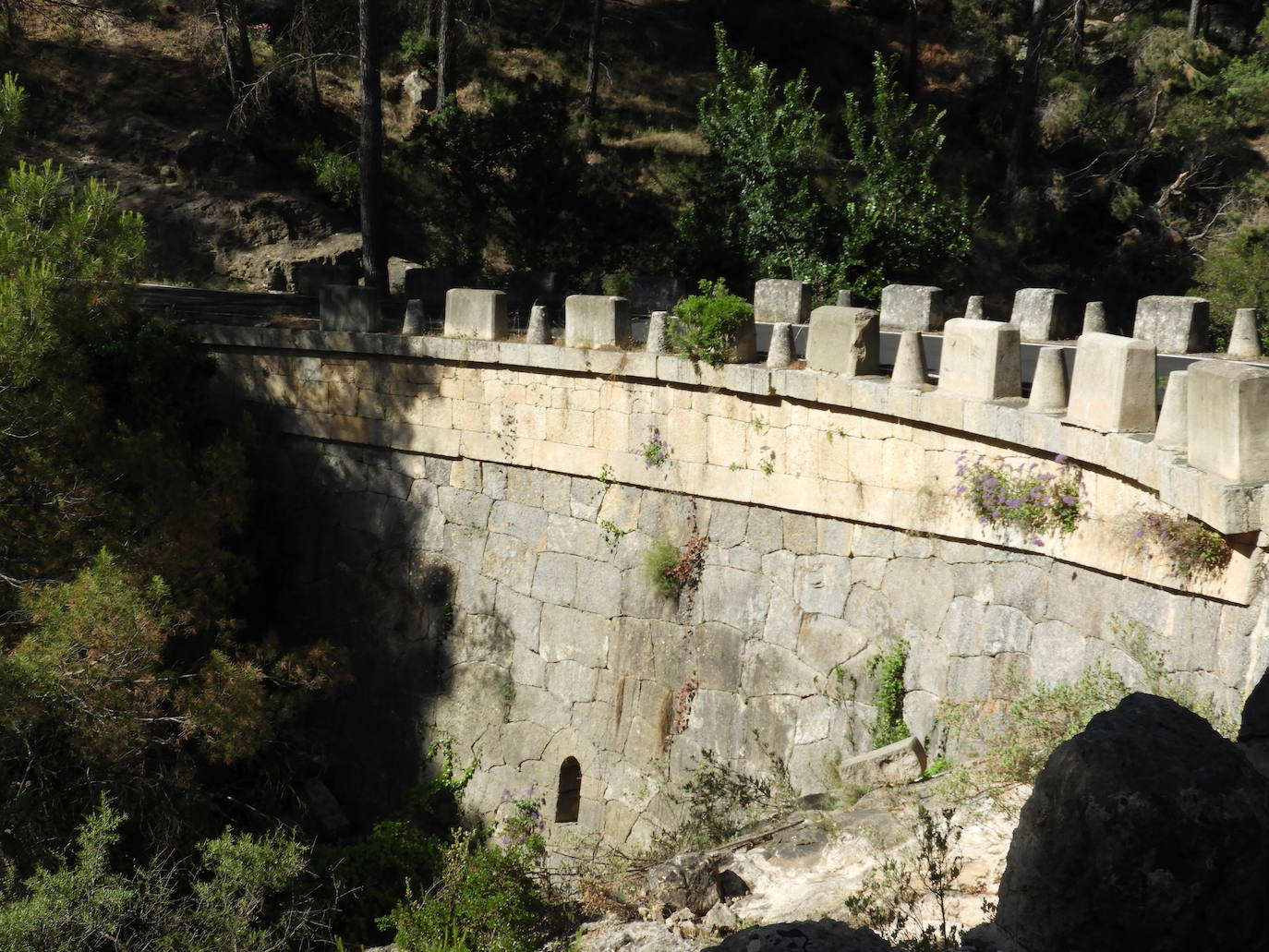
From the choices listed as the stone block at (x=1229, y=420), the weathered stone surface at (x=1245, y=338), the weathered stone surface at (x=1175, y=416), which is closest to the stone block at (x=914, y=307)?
the weathered stone surface at (x=1245, y=338)

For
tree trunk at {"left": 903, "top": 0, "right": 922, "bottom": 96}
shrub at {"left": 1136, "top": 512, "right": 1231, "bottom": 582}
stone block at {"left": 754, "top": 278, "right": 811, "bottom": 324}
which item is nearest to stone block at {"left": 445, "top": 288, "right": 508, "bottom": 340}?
stone block at {"left": 754, "top": 278, "right": 811, "bottom": 324}

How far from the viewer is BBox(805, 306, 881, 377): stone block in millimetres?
8742

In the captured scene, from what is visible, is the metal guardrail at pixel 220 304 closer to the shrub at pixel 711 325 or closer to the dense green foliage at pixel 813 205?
the shrub at pixel 711 325

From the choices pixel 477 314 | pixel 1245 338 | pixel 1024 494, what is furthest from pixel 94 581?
pixel 1245 338

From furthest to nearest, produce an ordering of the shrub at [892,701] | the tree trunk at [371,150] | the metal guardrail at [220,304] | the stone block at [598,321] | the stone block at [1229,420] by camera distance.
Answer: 1. the tree trunk at [371,150]
2. the metal guardrail at [220,304]
3. the stone block at [598,321]
4. the shrub at [892,701]
5. the stone block at [1229,420]

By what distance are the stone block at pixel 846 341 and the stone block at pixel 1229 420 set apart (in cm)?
271

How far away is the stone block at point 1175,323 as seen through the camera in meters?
10.2

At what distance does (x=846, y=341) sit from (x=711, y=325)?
3.76 ft

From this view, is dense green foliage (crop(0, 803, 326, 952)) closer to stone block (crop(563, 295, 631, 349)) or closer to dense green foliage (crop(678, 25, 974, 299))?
stone block (crop(563, 295, 631, 349))

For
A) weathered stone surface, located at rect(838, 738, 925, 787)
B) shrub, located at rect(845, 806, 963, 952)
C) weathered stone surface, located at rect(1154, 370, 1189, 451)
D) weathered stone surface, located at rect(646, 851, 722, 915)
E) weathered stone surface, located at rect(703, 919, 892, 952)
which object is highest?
weathered stone surface, located at rect(1154, 370, 1189, 451)

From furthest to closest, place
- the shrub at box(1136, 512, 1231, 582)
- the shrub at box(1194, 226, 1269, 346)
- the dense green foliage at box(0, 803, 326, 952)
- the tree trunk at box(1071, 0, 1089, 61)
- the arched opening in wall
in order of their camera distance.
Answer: the tree trunk at box(1071, 0, 1089, 61) < the shrub at box(1194, 226, 1269, 346) < the arched opening in wall < the dense green foliage at box(0, 803, 326, 952) < the shrub at box(1136, 512, 1231, 582)

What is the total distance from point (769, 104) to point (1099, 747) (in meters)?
15.8

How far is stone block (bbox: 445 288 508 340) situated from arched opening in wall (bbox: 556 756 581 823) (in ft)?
13.4

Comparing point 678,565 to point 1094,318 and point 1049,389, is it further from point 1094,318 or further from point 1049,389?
point 1094,318
